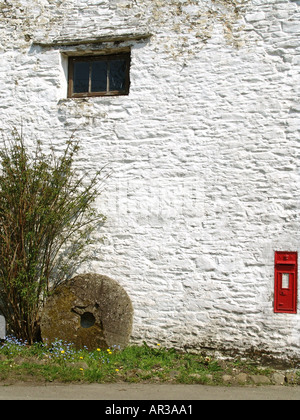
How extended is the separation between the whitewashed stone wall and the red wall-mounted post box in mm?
90

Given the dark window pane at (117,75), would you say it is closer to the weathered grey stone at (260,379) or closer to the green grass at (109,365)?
the green grass at (109,365)

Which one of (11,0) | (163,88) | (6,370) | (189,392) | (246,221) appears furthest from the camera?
(11,0)

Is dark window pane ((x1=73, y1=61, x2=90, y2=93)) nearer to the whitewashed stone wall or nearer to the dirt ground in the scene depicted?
the whitewashed stone wall

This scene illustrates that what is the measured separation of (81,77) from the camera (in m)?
7.69

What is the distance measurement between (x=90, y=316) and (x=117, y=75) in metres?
3.65

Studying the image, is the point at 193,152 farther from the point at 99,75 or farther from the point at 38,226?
the point at 38,226

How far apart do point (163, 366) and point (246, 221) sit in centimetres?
218

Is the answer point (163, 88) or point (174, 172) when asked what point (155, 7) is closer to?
point (163, 88)

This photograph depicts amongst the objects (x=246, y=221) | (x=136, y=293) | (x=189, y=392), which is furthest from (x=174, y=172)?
(x=189, y=392)

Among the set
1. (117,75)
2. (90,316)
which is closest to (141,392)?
(90,316)

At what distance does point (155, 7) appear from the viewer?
287 inches

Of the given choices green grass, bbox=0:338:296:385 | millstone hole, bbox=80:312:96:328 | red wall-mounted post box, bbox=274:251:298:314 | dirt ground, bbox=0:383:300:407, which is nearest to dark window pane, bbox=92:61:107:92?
millstone hole, bbox=80:312:96:328

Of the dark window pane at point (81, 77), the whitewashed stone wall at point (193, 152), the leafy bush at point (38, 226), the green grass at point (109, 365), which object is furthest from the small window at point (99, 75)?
the green grass at point (109, 365)

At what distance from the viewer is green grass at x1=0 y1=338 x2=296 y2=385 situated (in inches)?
228
